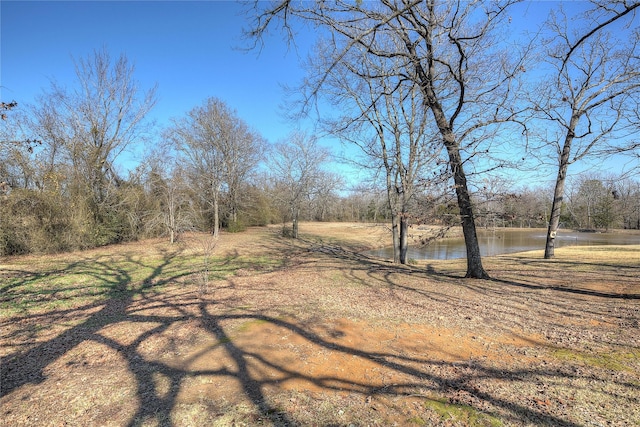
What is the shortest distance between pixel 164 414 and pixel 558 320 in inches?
222

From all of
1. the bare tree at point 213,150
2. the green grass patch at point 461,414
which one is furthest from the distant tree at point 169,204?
the green grass patch at point 461,414

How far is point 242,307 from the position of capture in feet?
19.4

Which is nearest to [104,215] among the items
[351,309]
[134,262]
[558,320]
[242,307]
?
[134,262]

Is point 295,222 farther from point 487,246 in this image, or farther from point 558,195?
point 558,195

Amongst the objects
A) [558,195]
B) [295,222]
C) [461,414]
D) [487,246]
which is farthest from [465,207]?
[487,246]

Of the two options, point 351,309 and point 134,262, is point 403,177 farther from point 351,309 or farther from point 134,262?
point 134,262

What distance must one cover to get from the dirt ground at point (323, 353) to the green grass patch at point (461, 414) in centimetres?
1

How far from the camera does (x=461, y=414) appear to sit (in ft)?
8.44

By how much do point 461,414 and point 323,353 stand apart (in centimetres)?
170

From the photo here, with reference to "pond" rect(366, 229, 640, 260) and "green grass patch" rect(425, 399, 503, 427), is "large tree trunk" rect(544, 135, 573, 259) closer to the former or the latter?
"pond" rect(366, 229, 640, 260)

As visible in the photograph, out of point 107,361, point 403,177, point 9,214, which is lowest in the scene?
point 107,361

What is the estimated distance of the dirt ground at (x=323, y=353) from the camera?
105 inches

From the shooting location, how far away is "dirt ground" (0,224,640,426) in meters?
2.68

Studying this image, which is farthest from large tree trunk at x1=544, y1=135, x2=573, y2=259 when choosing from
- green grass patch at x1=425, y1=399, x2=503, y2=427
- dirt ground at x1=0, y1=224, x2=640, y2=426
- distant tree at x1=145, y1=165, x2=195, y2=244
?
distant tree at x1=145, y1=165, x2=195, y2=244
